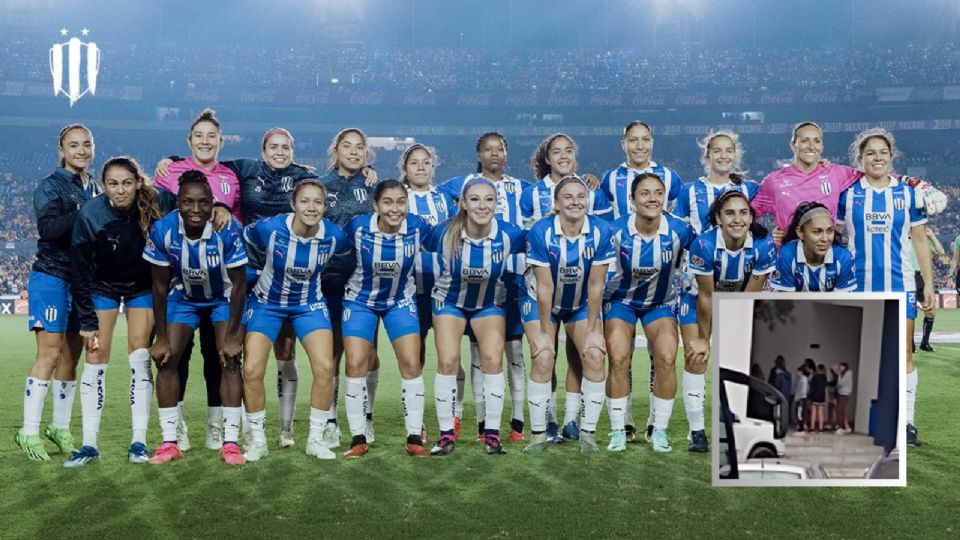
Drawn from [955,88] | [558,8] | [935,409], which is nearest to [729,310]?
[935,409]

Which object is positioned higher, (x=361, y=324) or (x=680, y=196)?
(x=680, y=196)

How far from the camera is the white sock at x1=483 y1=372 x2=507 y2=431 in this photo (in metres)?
6.52

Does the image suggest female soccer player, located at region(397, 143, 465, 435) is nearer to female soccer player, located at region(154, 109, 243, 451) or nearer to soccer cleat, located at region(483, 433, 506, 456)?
soccer cleat, located at region(483, 433, 506, 456)

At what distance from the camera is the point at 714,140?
23.5ft

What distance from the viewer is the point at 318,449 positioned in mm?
6324

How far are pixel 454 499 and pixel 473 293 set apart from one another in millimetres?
1673

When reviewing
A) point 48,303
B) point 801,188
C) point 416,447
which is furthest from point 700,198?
point 48,303

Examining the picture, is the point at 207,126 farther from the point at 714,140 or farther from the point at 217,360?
the point at 714,140

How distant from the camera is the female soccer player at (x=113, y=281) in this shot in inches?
241

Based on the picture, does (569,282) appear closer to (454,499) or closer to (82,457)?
(454,499)

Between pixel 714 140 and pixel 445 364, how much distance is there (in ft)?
7.89

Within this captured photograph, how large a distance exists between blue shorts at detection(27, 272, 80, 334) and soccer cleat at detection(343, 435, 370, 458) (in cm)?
184

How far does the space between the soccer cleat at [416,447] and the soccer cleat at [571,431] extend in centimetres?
106

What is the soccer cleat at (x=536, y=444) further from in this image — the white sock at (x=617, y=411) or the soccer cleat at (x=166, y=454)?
the soccer cleat at (x=166, y=454)
